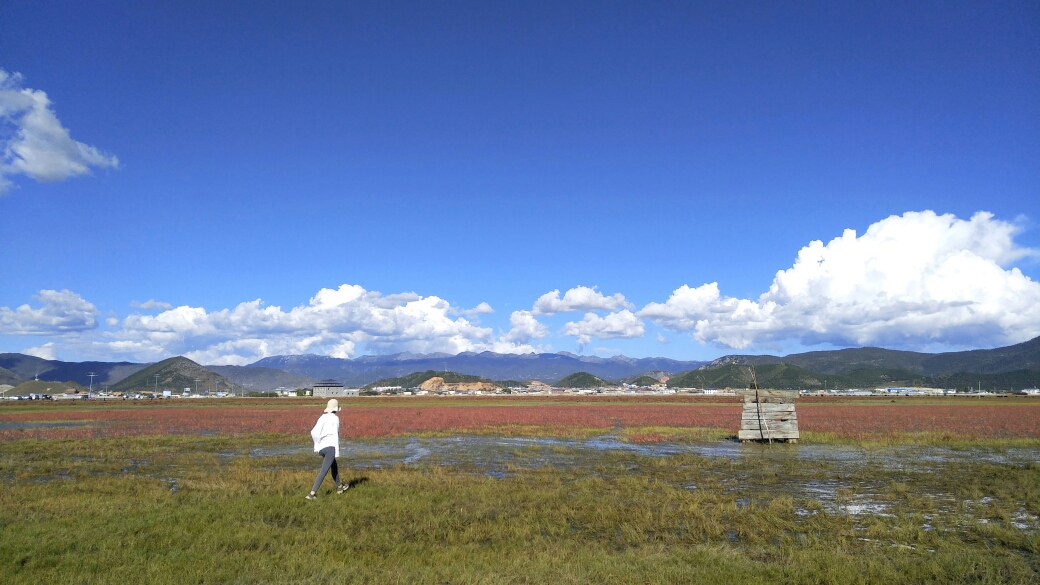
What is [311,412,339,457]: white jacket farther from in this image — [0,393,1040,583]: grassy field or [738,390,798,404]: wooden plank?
[738,390,798,404]: wooden plank

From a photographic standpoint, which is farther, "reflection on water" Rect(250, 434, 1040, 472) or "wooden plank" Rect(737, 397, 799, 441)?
"wooden plank" Rect(737, 397, 799, 441)

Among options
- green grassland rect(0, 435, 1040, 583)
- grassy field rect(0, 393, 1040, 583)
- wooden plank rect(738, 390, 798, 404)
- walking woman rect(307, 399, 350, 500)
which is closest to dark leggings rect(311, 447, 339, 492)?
walking woman rect(307, 399, 350, 500)

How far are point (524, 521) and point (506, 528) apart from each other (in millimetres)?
665

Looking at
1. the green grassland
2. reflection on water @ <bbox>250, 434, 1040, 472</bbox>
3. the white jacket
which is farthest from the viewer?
reflection on water @ <bbox>250, 434, 1040, 472</bbox>

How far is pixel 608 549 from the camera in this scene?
32.8ft

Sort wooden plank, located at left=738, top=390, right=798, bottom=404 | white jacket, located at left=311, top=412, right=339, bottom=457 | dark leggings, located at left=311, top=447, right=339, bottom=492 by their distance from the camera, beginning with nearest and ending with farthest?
1. dark leggings, located at left=311, top=447, right=339, bottom=492
2. white jacket, located at left=311, top=412, right=339, bottom=457
3. wooden plank, located at left=738, top=390, right=798, bottom=404

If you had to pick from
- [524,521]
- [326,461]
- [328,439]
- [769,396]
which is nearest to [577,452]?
[769,396]

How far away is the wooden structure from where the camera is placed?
29250mm

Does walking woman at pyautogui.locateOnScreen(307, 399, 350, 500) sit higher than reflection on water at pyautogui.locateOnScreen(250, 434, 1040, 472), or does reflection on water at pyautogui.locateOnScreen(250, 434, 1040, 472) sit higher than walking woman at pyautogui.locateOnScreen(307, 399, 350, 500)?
walking woman at pyautogui.locateOnScreen(307, 399, 350, 500)

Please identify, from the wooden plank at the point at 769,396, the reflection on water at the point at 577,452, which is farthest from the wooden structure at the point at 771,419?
the reflection on water at the point at 577,452

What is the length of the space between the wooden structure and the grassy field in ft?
24.0

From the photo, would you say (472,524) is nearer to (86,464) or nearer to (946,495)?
(946,495)

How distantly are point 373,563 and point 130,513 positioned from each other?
227 inches

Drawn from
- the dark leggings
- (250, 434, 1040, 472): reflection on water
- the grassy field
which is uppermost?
the dark leggings
